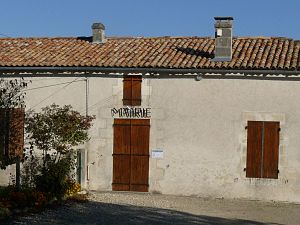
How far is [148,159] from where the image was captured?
16.4m

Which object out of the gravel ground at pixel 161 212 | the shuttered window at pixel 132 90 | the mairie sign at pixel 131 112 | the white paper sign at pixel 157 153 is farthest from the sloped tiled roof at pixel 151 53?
the gravel ground at pixel 161 212

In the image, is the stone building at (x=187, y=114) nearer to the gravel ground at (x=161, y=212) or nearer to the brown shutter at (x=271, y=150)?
the brown shutter at (x=271, y=150)

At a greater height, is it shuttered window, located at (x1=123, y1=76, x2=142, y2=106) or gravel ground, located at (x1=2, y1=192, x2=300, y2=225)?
shuttered window, located at (x1=123, y1=76, x2=142, y2=106)

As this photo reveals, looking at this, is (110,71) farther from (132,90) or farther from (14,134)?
(14,134)

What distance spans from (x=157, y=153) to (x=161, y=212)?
3784 millimetres

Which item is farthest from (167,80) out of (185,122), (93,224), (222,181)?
(93,224)

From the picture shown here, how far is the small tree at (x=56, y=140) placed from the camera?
1351cm

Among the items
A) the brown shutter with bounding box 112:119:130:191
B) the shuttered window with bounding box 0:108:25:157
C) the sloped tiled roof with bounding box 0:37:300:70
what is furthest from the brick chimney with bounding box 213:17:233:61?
the shuttered window with bounding box 0:108:25:157

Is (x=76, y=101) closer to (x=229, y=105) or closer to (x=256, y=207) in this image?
(x=229, y=105)

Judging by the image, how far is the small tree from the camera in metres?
13.5

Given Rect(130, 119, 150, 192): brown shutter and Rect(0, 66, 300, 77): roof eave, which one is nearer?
Rect(0, 66, 300, 77): roof eave

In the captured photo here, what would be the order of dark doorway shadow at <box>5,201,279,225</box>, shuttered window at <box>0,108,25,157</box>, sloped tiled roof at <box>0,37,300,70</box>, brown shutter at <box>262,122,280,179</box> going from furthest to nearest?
shuttered window at <box>0,108,25,157</box> → sloped tiled roof at <box>0,37,300,70</box> → brown shutter at <box>262,122,280,179</box> → dark doorway shadow at <box>5,201,279,225</box>

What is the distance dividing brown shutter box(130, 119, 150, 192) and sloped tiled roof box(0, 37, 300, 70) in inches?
75.3

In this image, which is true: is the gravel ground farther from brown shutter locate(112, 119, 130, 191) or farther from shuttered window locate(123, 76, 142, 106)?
shuttered window locate(123, 76, 142, 106)
